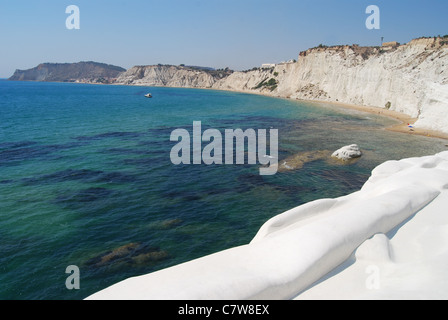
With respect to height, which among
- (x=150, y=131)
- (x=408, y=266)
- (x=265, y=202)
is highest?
(x=150, y=131)

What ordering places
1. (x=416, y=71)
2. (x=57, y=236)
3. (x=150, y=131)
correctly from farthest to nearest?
(x=416, y=71), (x=150, y=131), (x=57, y=236)

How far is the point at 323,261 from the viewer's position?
691 cm

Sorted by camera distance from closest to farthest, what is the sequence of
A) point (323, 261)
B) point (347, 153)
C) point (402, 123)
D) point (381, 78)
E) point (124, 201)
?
point (323, 261)
point (124, 201)
point (347, 153)
point (402, 123)
point (381, 78)

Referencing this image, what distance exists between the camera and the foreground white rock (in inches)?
230

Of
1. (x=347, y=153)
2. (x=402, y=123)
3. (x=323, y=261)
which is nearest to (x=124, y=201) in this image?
(x=323, y=261)

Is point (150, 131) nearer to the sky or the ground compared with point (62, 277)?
nearer to the sky

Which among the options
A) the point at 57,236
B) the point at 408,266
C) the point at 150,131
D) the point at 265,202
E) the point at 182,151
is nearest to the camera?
the point at 408,266

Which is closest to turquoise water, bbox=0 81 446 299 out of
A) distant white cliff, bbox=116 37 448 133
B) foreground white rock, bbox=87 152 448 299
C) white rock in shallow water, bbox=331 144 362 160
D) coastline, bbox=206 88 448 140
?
white rock in shallow water, bbox=331 144 362 160

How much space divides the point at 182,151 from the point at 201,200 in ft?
40.2

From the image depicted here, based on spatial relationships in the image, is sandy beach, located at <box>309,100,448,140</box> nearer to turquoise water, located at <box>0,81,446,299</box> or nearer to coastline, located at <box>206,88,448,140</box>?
coastline, located at <box>206,88,448,140</box>

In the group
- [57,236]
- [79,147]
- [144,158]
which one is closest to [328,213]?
[57,236]

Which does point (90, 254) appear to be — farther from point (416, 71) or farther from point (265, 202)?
point (416, 71)

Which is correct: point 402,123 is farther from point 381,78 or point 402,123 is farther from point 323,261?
point 323,261

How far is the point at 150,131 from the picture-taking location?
132 feet
